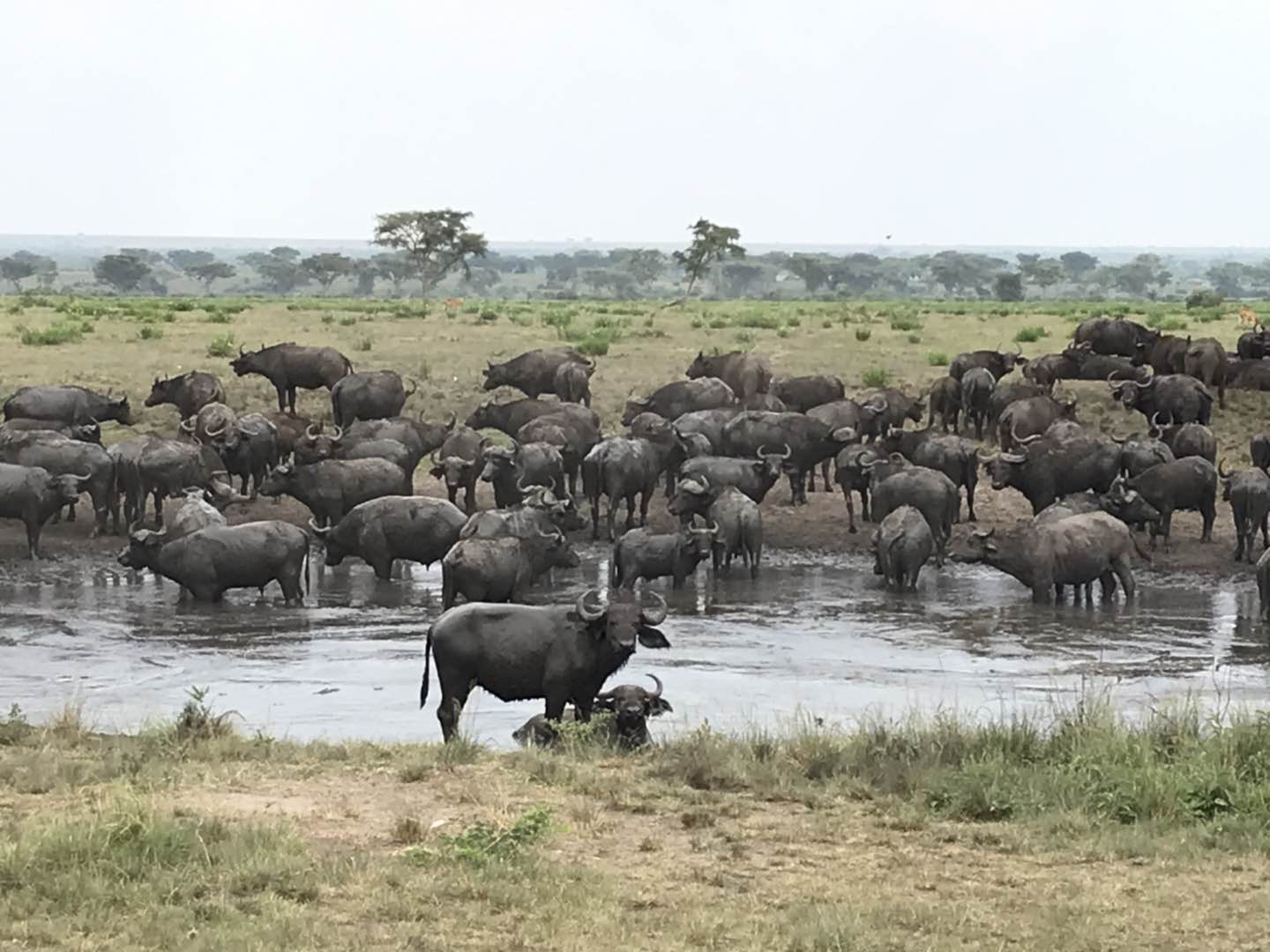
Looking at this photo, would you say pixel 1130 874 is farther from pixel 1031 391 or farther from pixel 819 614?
pixel 1031 391

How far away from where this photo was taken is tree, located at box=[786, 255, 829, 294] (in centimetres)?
12731

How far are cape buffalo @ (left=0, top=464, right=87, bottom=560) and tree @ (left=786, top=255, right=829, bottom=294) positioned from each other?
108590 millimetres

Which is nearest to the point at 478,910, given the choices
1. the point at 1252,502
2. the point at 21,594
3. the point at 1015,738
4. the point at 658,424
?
the point at 1015,738

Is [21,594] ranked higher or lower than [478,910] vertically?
lower

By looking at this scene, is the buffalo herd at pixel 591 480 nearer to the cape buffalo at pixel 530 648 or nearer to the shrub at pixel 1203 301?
the cape buffalo at pixel 530 648

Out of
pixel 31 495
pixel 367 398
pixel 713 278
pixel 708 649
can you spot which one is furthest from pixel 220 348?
pixel 713 278

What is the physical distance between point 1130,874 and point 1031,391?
18.4 m

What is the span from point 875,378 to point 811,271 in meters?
98.9

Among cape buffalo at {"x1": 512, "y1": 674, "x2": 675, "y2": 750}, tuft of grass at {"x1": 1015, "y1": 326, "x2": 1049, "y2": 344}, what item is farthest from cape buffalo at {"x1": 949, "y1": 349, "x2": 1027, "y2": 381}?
cape buffalo at {"x1": 512, "y1": 674, "x2": 675, "y2": 750}

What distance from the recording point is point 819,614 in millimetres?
17062

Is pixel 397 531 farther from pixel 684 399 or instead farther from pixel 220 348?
pixel 220 348

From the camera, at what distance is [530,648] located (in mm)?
11477

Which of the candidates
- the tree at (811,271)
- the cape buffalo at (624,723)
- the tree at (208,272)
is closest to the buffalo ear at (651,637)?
the cape buffalo at (624,723)

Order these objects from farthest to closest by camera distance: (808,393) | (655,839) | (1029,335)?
(1029,335)
(808,393)
(655,839)
